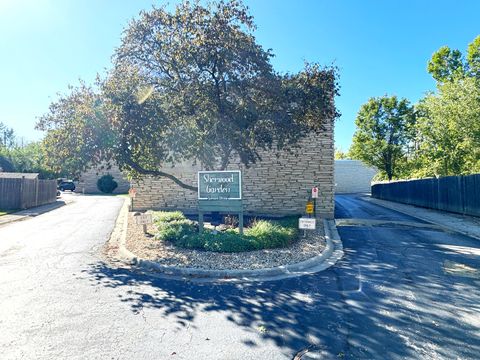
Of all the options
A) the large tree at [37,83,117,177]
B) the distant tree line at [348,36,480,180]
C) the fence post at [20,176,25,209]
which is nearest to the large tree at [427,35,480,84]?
the distant tree line at [348,36,480,180]

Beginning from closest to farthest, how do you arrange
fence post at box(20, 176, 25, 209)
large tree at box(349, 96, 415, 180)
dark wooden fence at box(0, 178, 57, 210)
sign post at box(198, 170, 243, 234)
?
sign post at box(198, 170, 243, 234) < dark wooden fence at box(0, 178, 57, 210) < fence post at box(20, 176, 25, 209) < large tree at box(349, 96, 415, 180)

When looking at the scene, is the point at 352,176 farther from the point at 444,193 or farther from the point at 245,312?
the point at 245,312

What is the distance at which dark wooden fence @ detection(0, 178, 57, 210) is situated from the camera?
19109mm

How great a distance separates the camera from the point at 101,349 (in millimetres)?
3459

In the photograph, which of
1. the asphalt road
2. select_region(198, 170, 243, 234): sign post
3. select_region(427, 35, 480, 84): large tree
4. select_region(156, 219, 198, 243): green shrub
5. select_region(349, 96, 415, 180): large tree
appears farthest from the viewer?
select_region(349, 96, 415, 180): large tree

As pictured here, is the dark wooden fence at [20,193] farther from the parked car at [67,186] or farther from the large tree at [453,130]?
the large tree at [453,130]

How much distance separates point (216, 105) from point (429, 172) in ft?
70.4

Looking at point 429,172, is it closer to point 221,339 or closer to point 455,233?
point 455,233

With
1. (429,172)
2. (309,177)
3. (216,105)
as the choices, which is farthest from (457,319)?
(429,172)

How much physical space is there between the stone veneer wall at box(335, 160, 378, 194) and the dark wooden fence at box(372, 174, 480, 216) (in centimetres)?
1841

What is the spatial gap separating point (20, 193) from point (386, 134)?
119ft

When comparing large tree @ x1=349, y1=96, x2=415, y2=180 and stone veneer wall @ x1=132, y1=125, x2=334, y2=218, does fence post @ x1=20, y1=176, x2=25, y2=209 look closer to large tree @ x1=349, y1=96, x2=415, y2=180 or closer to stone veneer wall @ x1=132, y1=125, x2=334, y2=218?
stone veneer wall @ x1=132, y1=125, x2=334, y2=218

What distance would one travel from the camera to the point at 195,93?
945 cm

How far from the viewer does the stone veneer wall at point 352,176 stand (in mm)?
45406
